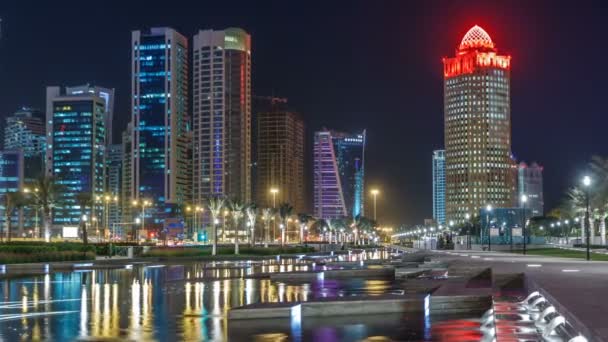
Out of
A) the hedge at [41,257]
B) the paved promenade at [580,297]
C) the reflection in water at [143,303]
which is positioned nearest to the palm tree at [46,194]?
the hedge at [41,257]

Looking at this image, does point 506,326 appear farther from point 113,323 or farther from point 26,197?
point 26,197

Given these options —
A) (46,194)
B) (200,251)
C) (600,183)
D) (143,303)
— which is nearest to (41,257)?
(200,251)

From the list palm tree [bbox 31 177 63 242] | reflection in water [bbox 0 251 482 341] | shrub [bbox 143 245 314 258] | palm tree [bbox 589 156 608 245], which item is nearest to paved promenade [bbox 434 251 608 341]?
reflection in water [bbox 0 251 482 341]

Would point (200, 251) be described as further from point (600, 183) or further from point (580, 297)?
point (580, 297)

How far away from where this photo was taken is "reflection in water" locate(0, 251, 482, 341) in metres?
15.6

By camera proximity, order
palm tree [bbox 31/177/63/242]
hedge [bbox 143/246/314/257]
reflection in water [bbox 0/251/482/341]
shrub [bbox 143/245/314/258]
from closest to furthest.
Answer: reflection in water [bbox 0/251/482/341] → shrub [bbox 143/245/314/258] → hedge [bbox 143/246/314/257] → palm tree [bbox 31/177/63/242]

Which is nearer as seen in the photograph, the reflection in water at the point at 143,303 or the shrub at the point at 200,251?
the reflection in water at the point at 143,303

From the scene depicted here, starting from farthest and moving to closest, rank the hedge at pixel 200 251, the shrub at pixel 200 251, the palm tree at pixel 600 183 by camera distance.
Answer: the palm tree at pixel 600 183, the hedge at pixel 200 251, the shrub at pixel 200 251

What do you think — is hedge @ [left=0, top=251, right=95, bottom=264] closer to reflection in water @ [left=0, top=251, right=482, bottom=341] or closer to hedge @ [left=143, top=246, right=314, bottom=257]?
hedge @ [left=143, top=246, right=314, bottom=257]

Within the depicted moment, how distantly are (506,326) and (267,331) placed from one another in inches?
174

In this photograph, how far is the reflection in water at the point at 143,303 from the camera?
51.3 ft

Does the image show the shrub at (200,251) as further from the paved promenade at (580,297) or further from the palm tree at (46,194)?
the paved promenade at (580,297)

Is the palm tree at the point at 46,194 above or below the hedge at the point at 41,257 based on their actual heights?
above

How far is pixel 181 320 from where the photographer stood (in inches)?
695
